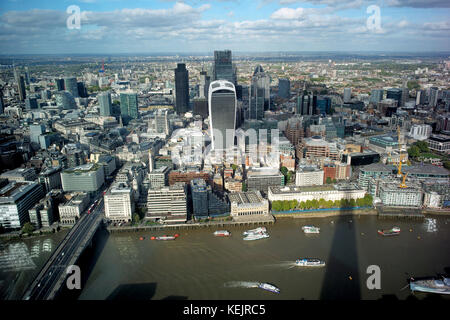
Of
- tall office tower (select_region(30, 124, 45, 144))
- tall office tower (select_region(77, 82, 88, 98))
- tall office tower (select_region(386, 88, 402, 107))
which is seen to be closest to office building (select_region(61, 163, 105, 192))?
tall office tower (select_region(30, 124, 45, 144))

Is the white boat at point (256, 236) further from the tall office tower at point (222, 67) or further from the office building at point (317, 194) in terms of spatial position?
the tall office tower at point (222, 67)

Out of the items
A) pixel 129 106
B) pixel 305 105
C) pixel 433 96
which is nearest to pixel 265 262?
pixel 305 105

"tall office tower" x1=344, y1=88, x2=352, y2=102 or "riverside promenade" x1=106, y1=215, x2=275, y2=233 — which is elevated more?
"tall office tower" x1=344, y1=88, x2=352, y2=102

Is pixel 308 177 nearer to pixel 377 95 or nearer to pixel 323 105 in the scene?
pixel 323 105

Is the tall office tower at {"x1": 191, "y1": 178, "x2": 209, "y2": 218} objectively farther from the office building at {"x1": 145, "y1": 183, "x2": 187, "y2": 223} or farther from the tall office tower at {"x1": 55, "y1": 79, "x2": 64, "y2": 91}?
the tall office tower at {"x1": 55, "y1": 79, "x2": 64, "y2": 91}

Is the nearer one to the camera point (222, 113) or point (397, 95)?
point (222, 113)

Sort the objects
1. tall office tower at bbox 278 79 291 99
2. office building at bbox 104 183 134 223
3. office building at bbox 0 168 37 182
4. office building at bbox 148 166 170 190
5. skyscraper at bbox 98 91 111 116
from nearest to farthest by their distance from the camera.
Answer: office building at bbox 104 183 134 223
office building at bbox 148 166 170 190
office building at bbox 0 168 37 182
skyscraper at bbox 98 91 111 116
tall office tower at bbox 278 79 291 99
